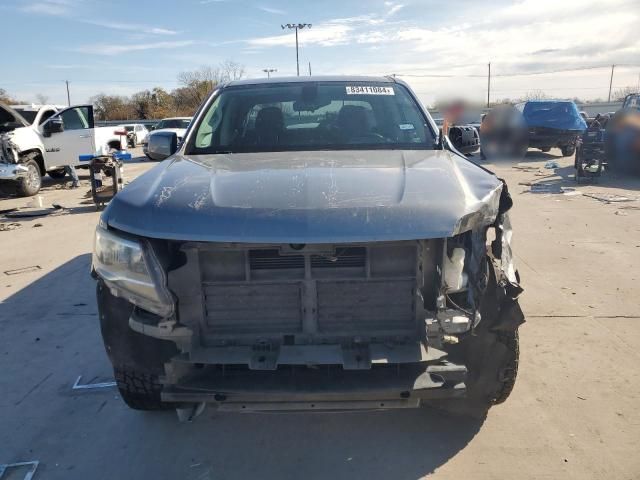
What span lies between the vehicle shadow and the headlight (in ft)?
3.01

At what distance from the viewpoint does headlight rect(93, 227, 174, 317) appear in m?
2.19

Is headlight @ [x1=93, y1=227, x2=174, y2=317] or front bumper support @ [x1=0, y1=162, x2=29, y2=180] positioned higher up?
headlight @ [x1=93, y1=227, x2=174, y2=317]

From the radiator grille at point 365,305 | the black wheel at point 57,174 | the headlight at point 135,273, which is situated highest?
the headlight at point 135,273

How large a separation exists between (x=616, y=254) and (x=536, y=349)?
2814 mm

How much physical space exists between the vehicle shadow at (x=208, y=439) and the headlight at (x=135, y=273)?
916 mm

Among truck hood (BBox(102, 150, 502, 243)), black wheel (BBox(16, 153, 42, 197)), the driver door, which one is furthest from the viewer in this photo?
the driver door

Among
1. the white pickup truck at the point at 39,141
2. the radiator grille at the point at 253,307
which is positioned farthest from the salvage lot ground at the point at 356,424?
the white pickup truck at the point at 39,141

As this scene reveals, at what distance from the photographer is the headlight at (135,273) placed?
86.4 inches

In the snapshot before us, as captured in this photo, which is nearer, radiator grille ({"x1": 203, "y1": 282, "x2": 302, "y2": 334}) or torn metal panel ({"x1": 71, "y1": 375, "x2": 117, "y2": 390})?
radiator grille ({"x1": 203, "y1": 282, "x2": 302, "y2": 334})

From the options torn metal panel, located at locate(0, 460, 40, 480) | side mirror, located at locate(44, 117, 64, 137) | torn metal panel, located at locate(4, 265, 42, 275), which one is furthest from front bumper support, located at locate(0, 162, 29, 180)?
torn metal panel, located at locate(0, 460, 40, 480)

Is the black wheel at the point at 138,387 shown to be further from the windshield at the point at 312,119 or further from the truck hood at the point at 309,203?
the windshield at the point at 312,119

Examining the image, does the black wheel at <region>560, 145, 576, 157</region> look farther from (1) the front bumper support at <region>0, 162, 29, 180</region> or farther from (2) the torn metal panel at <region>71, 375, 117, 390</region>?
(2) the torn metal panel at <region>71, 375, 117, 390</region>

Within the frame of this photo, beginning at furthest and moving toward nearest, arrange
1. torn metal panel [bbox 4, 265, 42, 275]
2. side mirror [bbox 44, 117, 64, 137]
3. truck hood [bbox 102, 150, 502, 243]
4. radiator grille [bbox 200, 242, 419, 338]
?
side mirror [bbox 44, 117, 64, 137]
torn metal panel [bbox 4, 265, 42, 275]
radiator grille [bbox 200, 242, 419, 338]
truck hood [bbox 102, 150, 502, 243]

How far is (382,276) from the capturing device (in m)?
2.32
